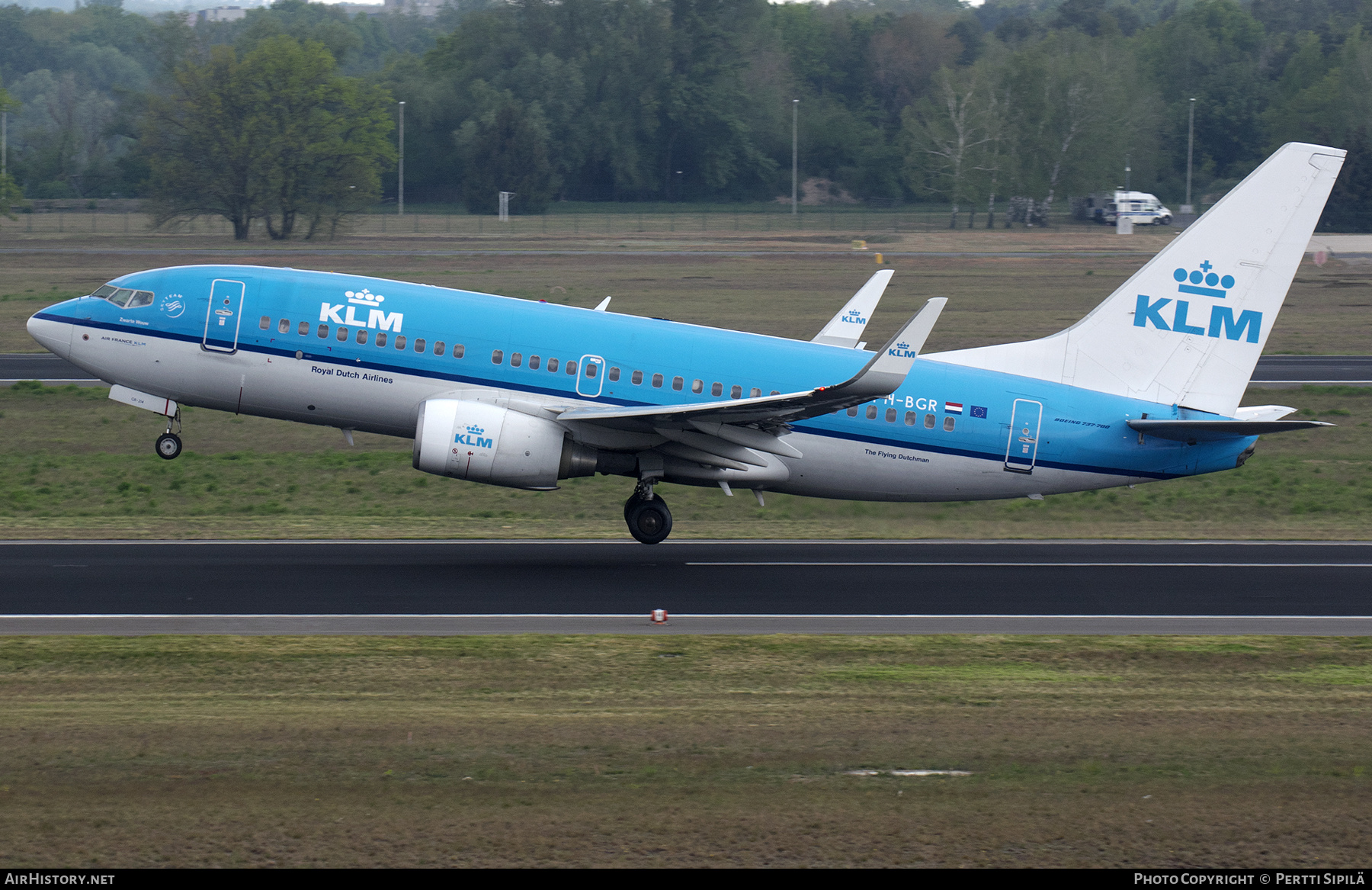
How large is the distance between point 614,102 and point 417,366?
123 meters

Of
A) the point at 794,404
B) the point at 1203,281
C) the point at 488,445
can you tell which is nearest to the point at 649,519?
the point at 488,445

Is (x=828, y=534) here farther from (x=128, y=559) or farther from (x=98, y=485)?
(x=98, y=485)

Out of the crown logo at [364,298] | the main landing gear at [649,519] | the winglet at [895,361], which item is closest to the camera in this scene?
the winglet at [895,361]

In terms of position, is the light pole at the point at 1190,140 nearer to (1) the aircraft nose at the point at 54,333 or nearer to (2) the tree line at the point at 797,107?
(2) the tree line at the point at 797,107

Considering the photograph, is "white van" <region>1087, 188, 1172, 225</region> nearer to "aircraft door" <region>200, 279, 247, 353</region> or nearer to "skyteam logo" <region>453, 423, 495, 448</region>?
"aircraft door" <region>200, 279, 247, 353</region>

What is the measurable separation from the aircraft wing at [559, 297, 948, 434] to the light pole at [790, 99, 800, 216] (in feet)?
359

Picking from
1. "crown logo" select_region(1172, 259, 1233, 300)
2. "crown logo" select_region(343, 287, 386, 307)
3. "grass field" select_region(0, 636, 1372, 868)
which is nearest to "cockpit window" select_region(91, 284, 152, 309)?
"crown logo" select_region(343, 287, 386, 307)

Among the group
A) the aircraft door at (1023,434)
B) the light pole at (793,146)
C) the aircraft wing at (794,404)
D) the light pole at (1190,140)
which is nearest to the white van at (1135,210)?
the light pole at (1190,140)

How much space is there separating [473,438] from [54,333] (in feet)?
30.3

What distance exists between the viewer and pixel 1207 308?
2720 cm

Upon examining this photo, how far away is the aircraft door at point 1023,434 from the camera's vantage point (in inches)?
1055

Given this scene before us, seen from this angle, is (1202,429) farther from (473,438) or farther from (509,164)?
(509,164)

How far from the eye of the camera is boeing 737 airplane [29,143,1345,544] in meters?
25.5

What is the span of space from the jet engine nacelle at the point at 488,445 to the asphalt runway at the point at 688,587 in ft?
5.68
